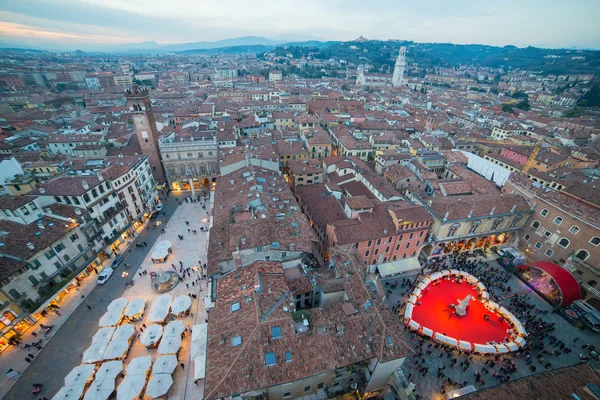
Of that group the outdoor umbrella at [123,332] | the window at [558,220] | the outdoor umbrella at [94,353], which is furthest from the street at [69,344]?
the window at [558,220]

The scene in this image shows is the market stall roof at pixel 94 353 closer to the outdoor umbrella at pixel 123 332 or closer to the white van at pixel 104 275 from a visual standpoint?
the outdoor umbrella at pixel 123 332

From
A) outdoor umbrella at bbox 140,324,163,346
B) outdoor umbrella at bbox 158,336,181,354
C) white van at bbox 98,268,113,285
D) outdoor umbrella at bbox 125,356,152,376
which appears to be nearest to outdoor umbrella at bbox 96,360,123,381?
outdoor umbrella at bbox 125,356,152,376

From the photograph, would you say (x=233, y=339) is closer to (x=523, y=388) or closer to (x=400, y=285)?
(x=523, y=388)

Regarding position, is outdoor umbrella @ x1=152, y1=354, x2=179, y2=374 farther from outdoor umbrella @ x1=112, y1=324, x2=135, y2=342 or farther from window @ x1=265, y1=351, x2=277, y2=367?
window @ x1=265, y1=351, x2=277, y2=367

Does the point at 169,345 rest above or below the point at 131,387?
below

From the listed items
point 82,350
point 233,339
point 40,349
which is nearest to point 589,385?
point 233,339

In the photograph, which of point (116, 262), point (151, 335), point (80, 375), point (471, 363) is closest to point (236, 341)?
point (151, 335)

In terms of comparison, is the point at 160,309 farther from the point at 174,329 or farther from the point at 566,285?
the point at 566,285

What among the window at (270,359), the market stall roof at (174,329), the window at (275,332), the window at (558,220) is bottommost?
the market stall roof at (174,329)
